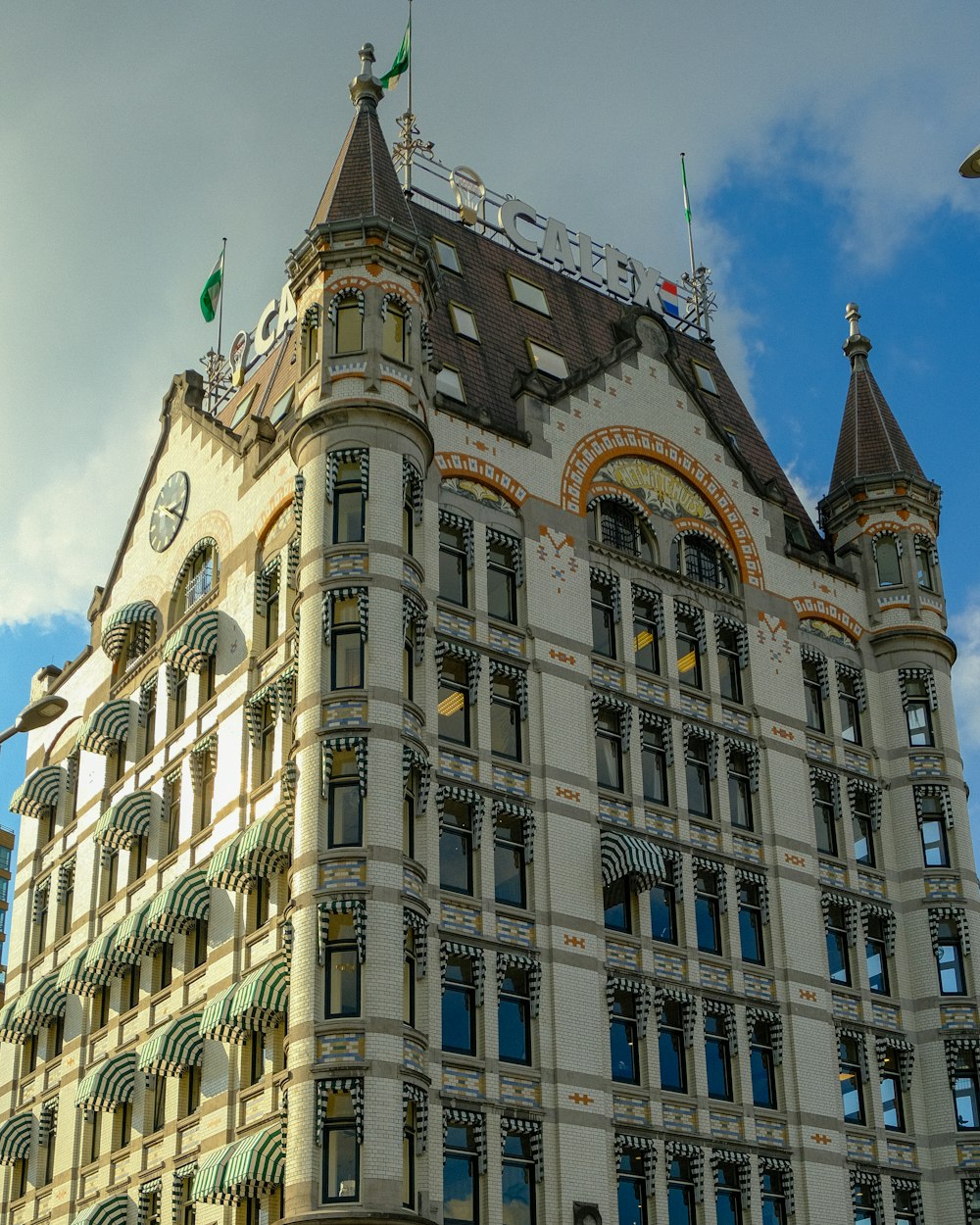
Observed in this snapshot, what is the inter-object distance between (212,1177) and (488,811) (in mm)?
11646

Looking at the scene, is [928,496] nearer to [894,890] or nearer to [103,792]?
[894,890]

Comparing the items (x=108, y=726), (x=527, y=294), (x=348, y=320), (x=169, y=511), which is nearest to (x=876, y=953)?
(x=348, y=320)

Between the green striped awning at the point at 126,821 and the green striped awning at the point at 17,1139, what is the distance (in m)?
9.28

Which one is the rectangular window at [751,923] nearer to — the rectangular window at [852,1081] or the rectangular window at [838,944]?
the rectangular window at [838,944]

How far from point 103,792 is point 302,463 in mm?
16175

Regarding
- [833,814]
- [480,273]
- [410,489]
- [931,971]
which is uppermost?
[480,273]

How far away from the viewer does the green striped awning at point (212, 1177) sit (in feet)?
157

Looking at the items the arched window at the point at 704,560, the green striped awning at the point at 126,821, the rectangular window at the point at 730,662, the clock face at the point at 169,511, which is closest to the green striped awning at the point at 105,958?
the green striped awning at the point at 126,821

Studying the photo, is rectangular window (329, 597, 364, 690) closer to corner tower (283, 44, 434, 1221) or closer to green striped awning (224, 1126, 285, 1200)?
corner tower (283, 44, 434, 1221)

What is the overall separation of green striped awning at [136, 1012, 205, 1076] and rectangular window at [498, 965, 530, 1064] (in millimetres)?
8364

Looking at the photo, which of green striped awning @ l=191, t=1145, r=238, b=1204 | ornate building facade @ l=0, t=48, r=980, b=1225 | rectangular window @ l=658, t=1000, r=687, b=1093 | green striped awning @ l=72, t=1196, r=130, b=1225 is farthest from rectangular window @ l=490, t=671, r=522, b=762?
green striped awning @ l=72, t=1196, r=130, b=1225

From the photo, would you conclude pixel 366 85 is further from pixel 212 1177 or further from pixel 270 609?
pixel 212 1177

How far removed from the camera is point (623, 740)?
56.6m

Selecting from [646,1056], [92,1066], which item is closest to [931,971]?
[646,1056]
